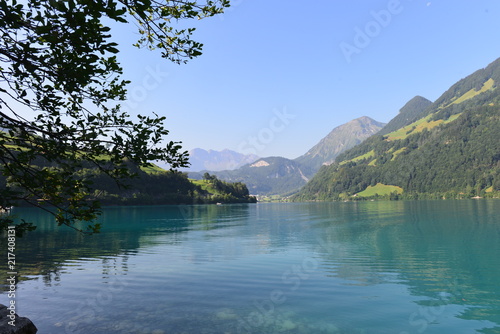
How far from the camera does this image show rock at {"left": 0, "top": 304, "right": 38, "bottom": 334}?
13.6 m

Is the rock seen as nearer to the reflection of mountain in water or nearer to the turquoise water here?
the turquoise water

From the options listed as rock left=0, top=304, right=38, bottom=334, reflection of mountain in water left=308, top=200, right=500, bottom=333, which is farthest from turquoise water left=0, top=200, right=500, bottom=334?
rock left=0, top=304, right=38, bottom=334

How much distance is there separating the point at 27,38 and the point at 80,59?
1.48m

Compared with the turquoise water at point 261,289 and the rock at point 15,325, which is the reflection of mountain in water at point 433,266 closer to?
the turquoise water at point 261,289

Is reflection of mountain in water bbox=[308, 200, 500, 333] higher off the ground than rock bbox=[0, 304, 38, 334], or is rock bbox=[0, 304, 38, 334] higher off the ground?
rock bbox=[0, 304, 38, 334]

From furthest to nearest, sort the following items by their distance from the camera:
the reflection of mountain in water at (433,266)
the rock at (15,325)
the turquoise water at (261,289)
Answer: the reflection of mountain in water at (433,266) < the turquoise water at (261,289) < the rock at (15,325)

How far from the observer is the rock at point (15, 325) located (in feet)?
44.7

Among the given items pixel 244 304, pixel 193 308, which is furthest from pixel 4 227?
pixel 244 304

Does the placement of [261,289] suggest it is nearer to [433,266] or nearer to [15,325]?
[15,325]

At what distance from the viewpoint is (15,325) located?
14.2m

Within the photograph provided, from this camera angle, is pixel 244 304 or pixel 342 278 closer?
pixel 244 304

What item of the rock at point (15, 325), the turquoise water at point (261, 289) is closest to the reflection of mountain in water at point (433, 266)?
the turquoise water at point (261, 289)

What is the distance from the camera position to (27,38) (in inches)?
274

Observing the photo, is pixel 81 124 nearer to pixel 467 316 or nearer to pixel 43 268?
pixel 467 316
